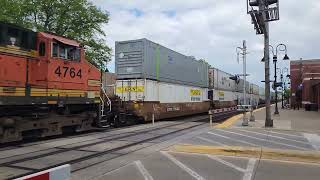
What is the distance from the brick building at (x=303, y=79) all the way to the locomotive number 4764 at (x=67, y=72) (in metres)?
44.8

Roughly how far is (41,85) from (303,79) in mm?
61231

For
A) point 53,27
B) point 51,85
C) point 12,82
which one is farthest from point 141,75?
point 53,27

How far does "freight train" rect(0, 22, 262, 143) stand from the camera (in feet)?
46.6

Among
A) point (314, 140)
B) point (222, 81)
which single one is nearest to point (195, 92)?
point (222, 81)

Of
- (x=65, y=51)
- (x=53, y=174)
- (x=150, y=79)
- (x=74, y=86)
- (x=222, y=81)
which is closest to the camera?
(x=53, y=174)

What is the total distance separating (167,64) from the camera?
27438 mm

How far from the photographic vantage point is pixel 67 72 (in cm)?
1672

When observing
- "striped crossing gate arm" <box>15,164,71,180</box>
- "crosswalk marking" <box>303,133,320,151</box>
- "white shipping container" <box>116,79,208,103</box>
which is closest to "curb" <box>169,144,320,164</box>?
"crosswalk marking" <box>303,133,320,151</box>

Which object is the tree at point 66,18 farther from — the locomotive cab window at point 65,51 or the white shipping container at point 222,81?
the locomotive cab window at point 65,51

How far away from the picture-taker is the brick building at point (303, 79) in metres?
61.5

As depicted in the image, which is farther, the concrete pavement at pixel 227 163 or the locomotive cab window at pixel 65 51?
the locomotive cab window at pixel 65 51

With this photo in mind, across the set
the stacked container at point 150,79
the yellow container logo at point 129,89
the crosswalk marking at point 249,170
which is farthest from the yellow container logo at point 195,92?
the crosswalk marking at point 249,170

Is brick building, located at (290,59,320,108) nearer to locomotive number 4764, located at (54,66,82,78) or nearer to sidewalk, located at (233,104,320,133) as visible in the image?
sidewalk, located at (233,104,320,133)

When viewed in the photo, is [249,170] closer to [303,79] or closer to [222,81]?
[222,81]
